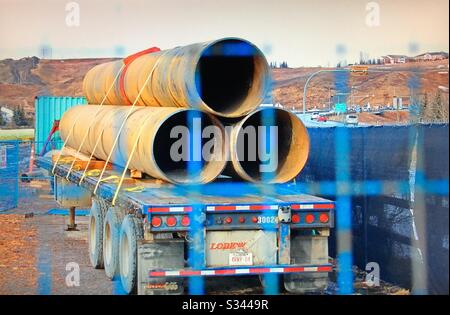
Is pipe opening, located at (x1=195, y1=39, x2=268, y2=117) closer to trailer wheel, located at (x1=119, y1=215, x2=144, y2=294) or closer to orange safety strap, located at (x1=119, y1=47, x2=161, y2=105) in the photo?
trailer wheel, located at (x1=119, y1=215, x2=144, y2=294)

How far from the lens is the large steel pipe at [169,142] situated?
32.9 feet

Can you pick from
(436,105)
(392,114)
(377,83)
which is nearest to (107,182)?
(436,105)

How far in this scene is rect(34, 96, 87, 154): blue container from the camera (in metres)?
21.5

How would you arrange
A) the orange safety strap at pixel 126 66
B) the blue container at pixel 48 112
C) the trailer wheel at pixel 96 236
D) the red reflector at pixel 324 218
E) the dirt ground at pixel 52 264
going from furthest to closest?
the blue container at pixel 48 112, the orange safety strap at pixel 126 66, the trailer wheel at pixel 96 236, the dirt ground at pixel 52 264, the red reflector at pixel 324 218

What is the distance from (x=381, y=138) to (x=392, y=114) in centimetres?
3175

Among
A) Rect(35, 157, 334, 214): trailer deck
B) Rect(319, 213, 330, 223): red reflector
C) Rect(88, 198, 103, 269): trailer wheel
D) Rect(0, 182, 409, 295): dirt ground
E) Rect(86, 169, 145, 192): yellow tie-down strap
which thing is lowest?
Rect(0, 182, 409, 295): dirt ground

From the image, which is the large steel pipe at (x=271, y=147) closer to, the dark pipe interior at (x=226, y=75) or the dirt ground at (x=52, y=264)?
the dark pipe interior at (x=226, y=75)

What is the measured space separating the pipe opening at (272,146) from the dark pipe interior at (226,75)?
0.44m

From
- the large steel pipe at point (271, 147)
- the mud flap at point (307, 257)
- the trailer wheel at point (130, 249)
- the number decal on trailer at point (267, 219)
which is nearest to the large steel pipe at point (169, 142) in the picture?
the large steel pipe at point (271, 147)

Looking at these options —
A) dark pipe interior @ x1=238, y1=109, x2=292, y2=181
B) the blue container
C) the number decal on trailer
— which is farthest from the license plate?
the blue container

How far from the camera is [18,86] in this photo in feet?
190

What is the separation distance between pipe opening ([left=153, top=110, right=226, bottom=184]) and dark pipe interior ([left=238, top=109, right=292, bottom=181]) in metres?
0.46

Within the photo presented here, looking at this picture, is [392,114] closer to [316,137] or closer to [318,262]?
[316,137]

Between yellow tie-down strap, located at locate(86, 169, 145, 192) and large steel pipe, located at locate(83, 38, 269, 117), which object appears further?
yellow tie-down strap, located at locate(86, 169, 145, 192)
